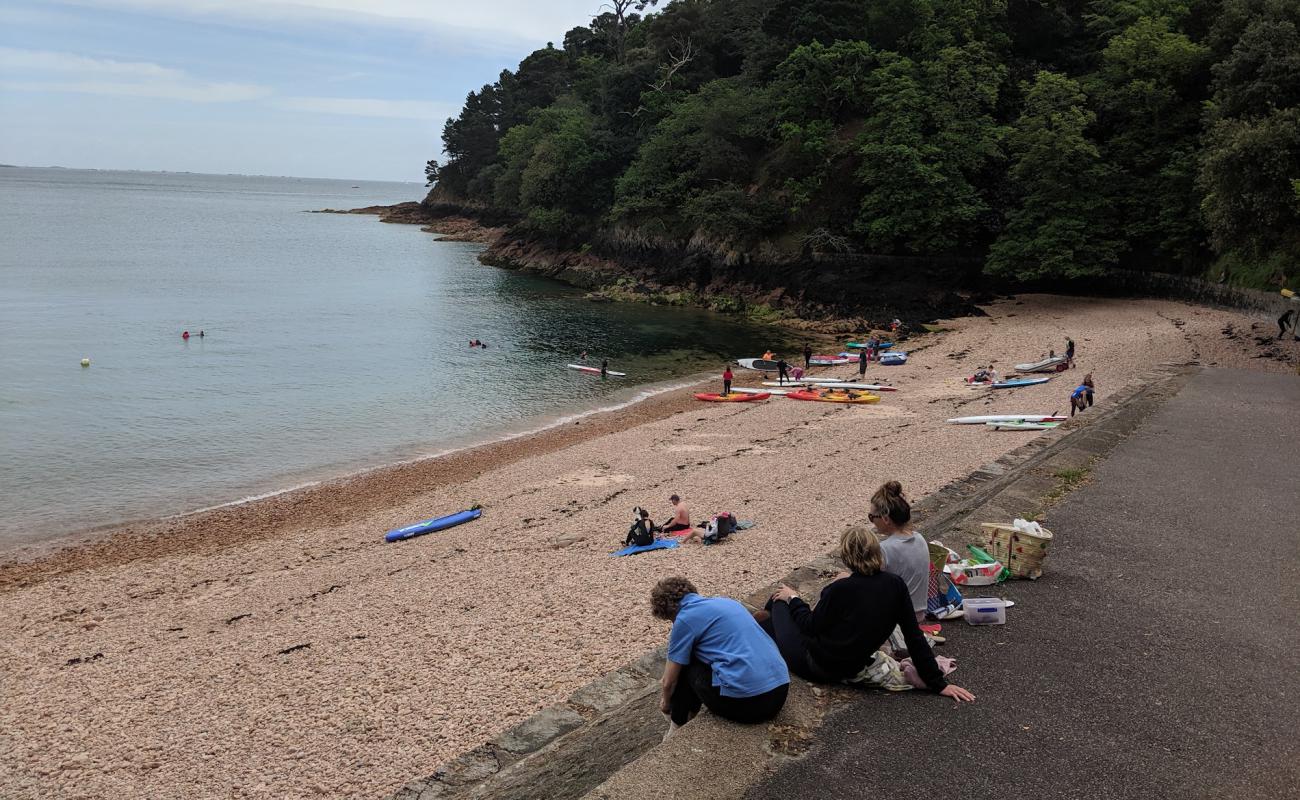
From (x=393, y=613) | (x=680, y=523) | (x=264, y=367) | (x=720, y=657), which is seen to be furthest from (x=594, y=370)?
(x=720, y=657)

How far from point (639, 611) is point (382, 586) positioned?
511cm

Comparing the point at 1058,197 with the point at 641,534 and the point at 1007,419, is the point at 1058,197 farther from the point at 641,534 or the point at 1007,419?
the point at 641,534

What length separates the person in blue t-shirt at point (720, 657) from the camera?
5336mm

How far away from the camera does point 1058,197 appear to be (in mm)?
39094

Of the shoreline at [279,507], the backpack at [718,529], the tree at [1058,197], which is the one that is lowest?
the shoreline at [279,507]

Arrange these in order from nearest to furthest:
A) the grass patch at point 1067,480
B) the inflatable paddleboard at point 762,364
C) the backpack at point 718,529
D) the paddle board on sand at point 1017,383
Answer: the grass patch at point 1067,480 < the backpack at point 718,529 < the paddle board on sand at point 1017,383 < the inflatable paddleboard at point 762,364

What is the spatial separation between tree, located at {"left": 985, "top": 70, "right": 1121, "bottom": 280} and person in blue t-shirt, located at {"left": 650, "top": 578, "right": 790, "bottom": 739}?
38.7m

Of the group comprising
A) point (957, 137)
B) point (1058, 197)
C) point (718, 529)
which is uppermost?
point (957, 137)

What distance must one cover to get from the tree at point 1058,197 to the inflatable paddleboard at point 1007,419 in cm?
2150

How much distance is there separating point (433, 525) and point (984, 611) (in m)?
12.0

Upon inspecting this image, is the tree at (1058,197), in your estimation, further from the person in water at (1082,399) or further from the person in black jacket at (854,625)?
the person in black jacket at (854,625)

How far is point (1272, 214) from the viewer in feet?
77.3

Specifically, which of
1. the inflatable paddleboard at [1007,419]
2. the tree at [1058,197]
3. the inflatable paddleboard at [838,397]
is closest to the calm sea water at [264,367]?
the inflatable paddleboard at [838,397]

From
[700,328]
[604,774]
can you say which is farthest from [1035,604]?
[700,328]
